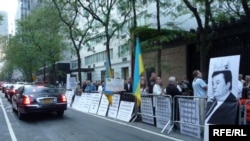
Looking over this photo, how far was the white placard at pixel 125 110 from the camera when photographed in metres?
13.9

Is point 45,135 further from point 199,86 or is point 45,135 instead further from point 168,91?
point 199,86

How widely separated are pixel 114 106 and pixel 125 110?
1102mm

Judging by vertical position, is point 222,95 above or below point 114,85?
below

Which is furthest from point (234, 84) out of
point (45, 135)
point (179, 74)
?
point (179, 74)

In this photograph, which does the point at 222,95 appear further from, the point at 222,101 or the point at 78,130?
the point at 78,130

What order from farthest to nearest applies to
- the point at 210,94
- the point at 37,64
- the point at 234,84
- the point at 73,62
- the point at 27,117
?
the point at 73,62, the point at 37,64, the point at 27,117, the point at 210,94, the point at 234,84

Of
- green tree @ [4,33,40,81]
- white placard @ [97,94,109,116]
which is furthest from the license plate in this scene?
green tree @ [4,33,40,81]

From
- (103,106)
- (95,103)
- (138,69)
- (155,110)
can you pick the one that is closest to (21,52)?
(95,103)

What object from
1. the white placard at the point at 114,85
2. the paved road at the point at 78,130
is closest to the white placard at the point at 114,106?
the white placard at the point at 114,85

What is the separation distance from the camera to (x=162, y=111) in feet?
38.7

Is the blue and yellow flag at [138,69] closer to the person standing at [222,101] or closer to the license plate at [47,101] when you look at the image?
the license plate at [47,101]

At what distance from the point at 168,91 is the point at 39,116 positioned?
677 cm

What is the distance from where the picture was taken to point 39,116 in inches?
627

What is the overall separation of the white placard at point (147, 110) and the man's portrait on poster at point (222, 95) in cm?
494
